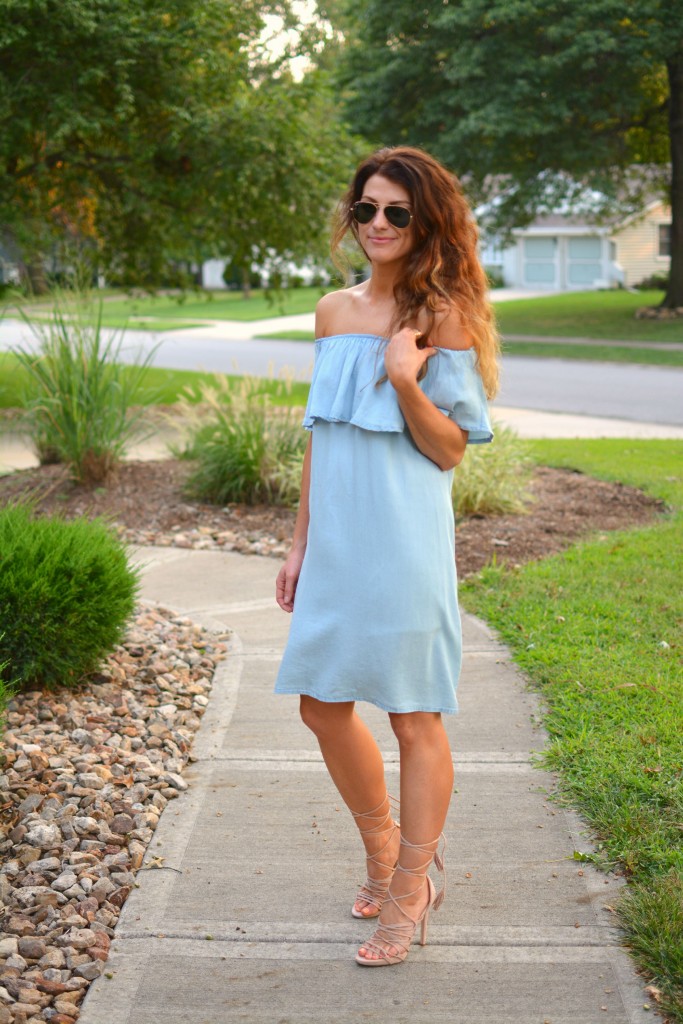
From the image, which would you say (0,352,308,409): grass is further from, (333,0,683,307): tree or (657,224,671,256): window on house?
(657,224,671,256): window on house

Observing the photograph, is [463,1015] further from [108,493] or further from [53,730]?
[108,493]

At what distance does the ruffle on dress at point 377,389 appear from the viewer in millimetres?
2658

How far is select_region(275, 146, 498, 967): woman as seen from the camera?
2656 mm

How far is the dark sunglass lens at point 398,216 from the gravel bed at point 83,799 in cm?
191

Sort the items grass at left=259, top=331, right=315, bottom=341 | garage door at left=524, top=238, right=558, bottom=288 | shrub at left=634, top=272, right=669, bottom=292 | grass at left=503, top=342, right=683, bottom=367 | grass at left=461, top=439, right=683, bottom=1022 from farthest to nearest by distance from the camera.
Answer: garage door at left=524, top=238, right=558, bottom=288, shrub at left=634, top=272, right=669, bottom=292, grass at left=259, top=331, right=315, bottom=341, grass at left=503, top=342, right=683, bottom=367, grass at left=461, top=439, right=683, bottom=1022

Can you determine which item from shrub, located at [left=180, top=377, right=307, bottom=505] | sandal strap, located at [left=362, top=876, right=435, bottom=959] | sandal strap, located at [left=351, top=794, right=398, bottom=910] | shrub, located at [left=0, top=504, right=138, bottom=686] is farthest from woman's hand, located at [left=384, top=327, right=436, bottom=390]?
shrub, located at [left=180, top=377, right=307, bottom=505]

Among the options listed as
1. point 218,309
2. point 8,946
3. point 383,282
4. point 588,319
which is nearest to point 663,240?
point 218,309

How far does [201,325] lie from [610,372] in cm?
1778

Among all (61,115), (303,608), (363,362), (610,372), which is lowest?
(610,372)

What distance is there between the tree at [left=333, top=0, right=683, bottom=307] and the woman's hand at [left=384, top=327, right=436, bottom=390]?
20.3 meters

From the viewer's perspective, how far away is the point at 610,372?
1844cm

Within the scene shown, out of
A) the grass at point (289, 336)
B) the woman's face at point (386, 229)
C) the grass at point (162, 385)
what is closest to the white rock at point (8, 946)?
the woman's face at point (386, 229)

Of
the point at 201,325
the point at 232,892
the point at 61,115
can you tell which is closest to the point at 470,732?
the point at 232,892

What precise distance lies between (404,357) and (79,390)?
551cm
